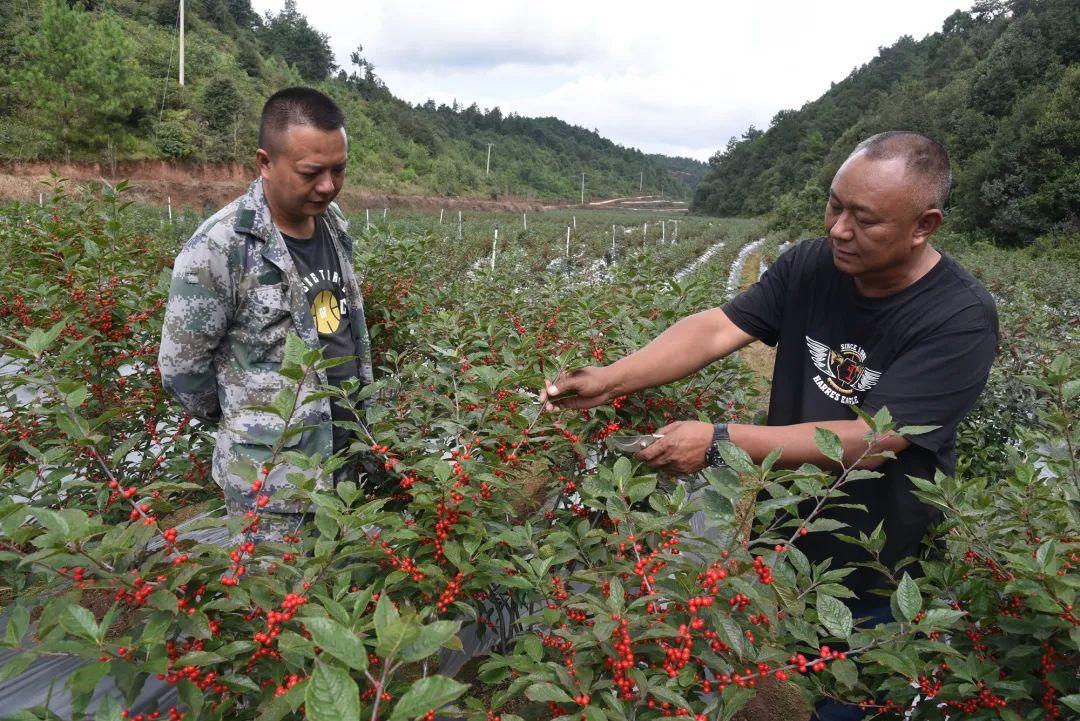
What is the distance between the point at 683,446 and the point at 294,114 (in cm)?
159

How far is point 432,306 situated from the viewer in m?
3.64

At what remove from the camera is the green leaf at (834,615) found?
124 centimetres

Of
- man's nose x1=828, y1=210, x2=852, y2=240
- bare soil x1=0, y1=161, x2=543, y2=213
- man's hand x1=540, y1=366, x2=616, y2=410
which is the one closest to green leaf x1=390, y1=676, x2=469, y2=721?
man's hand x1=540, y1=366, x2=616, y2=410

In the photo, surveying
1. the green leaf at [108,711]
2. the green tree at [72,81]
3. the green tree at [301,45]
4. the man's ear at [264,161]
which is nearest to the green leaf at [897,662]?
the green leaf at [108,711]

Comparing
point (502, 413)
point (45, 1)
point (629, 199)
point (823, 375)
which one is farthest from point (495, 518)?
point (629, 199)

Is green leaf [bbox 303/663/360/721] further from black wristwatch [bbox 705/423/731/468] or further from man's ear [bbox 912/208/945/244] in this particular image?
man's ear [bbox 912/208/945/244]

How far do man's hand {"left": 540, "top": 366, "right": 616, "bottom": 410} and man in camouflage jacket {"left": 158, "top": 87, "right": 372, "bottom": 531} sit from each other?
2.35 feet

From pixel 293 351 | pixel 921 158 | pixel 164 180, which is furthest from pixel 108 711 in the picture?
pixel 164 180

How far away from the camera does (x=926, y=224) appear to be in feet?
5.62

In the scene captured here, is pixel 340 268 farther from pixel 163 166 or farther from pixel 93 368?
pixel 163 166

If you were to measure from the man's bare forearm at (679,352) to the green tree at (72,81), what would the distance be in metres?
31.0

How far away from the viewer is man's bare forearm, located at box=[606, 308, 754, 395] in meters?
1.93

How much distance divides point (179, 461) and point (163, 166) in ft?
102

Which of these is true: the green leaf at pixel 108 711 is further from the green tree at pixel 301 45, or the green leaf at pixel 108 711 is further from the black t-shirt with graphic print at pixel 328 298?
the green tree at pixel 301 45
